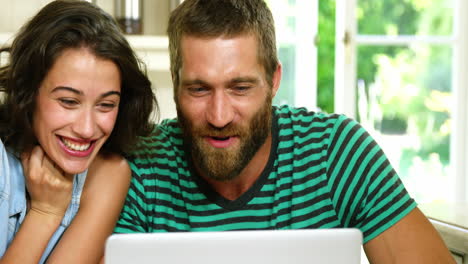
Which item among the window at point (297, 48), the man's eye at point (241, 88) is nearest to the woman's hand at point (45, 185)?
the man's eye at point (241, 88)

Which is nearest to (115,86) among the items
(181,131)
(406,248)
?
(181,131)

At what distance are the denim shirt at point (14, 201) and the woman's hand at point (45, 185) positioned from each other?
0.9 inches

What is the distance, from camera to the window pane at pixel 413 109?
3279mm

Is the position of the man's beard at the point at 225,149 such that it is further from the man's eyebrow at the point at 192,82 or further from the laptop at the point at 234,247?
the laptop at the point at 234,247

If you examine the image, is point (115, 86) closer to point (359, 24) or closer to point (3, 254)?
point (3, 254)

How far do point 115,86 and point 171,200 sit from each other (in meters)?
0.31

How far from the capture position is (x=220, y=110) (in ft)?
4.65

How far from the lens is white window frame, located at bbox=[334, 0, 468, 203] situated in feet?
10.3

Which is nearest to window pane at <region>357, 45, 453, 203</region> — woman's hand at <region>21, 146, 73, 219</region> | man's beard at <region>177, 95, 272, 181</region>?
man's beard at <region>177, 95, 272, 181</region>

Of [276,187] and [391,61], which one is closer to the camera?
[276,187]

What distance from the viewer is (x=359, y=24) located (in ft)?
10.5

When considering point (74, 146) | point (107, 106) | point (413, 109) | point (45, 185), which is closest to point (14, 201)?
point (45, 185)

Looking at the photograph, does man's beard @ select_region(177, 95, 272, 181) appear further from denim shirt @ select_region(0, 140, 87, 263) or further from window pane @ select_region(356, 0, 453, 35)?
window pane @ select_region(356, 0, 453, 35)

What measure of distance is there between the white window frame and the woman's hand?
6.44 ft
